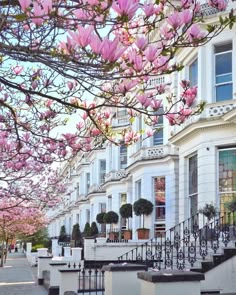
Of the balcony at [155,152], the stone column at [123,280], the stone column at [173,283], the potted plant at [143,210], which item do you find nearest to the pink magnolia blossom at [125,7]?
the stone column at [173,283]

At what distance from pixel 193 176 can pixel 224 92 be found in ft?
11.5

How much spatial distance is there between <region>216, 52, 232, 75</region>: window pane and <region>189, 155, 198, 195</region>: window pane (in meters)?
3.34

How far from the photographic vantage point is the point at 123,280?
29.0 feet

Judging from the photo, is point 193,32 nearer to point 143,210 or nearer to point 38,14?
point 38,14

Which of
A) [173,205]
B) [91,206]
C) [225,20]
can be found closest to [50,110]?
[225,20]

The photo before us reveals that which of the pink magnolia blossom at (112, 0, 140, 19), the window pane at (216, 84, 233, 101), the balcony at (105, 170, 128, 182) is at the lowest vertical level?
the pink magnolia blossom at (112, 0, 140, 19)

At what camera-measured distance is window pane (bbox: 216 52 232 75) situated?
18125 millimetres

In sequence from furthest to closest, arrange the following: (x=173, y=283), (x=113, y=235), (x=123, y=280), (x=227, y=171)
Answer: (x=113, y=235) < (x=227, y=171) < (x=123, y=280) < (x=173, y=283)

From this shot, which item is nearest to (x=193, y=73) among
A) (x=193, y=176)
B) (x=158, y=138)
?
(x=193, y=176)

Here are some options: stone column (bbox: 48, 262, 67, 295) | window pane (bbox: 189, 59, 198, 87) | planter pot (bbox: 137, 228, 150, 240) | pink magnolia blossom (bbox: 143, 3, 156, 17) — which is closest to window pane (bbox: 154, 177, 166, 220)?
planter pot (bbox: 137, 228, 150, 240)

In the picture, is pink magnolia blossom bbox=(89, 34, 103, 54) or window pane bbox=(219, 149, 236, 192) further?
window pane bbox=(219, 149, 236, 192)

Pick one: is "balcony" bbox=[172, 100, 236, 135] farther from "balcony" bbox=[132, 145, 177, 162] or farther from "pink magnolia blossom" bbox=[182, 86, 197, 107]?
"pink magnolia blossom" bbox=[182, 86, 197, 107]

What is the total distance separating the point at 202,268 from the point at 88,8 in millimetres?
9758

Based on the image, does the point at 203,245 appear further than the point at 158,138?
No
